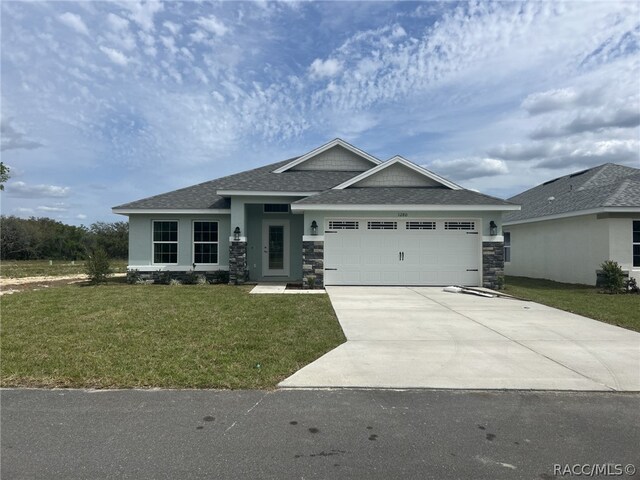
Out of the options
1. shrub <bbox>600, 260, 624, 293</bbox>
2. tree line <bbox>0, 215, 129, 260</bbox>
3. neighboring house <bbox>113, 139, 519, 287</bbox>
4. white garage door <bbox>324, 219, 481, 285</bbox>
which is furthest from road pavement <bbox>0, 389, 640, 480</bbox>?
tree line <bbox>0, 215, 129, 260</bbox>

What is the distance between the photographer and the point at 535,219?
63.5 ft

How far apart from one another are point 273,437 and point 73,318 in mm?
6878

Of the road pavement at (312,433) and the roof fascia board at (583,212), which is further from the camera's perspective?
the roof fascia board at (583,212)

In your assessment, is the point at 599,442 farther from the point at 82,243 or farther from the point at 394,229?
the point at 82,243

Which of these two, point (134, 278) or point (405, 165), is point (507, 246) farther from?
point (134, 278)

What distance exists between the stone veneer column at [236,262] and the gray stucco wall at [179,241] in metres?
0.83

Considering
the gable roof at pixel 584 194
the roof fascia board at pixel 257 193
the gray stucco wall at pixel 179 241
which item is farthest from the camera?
the gray stucco wall at pixel 179 241

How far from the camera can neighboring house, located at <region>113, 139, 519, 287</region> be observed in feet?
48.2

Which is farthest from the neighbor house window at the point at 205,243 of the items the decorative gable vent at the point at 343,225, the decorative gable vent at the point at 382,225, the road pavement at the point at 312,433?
the road pavement at the point at 312,433

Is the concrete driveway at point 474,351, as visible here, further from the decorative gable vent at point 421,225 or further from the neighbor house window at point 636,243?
the neighbor house window at point 636,243

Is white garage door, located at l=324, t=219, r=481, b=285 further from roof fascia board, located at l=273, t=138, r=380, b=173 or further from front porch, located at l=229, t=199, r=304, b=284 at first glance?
roof fascia board, located at l=273, t=138, r=380, b=173

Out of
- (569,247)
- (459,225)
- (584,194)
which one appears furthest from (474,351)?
(584,194)

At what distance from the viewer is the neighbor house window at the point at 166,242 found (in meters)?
16.4

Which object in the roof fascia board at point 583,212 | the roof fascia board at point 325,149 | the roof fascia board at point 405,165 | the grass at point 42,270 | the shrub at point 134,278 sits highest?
the roof fascia board at point 325,149
